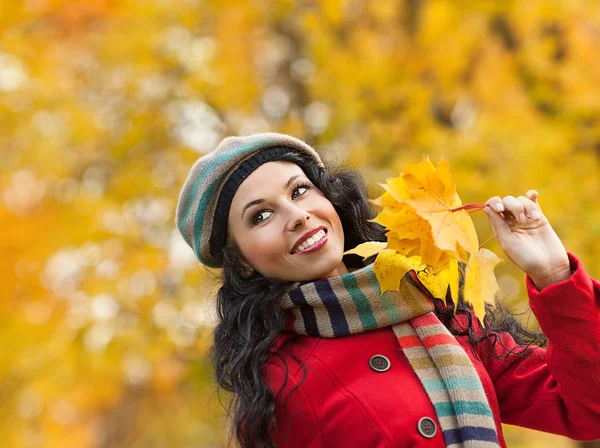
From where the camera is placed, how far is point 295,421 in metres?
1.89

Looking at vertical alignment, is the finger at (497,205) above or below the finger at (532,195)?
below

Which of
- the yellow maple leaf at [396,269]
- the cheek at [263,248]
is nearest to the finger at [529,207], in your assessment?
the yellow maple leaf at [396,269]

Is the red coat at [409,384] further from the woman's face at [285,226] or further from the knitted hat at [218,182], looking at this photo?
the knitted hat at [218,182]

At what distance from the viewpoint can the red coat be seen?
1737 millimetres

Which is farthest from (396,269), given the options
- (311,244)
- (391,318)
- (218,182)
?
(218,182)

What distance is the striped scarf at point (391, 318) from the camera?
1920 millimetres

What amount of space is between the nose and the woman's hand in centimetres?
51

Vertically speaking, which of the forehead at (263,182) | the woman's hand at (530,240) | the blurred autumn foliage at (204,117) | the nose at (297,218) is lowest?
the blurred autumn foliage at (204,117)

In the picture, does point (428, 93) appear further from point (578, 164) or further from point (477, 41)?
point (578, 164)

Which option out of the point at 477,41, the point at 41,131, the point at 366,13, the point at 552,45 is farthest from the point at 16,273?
the point at 552,45

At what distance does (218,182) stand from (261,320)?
42 cm

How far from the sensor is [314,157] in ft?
7.67

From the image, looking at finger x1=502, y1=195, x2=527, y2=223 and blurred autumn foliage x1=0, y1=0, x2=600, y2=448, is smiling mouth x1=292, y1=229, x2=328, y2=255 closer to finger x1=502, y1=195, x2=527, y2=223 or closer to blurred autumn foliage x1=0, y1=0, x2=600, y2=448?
finger x1=502, y1=195, x2=527, y2=223

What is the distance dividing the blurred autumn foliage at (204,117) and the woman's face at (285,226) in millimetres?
1733
